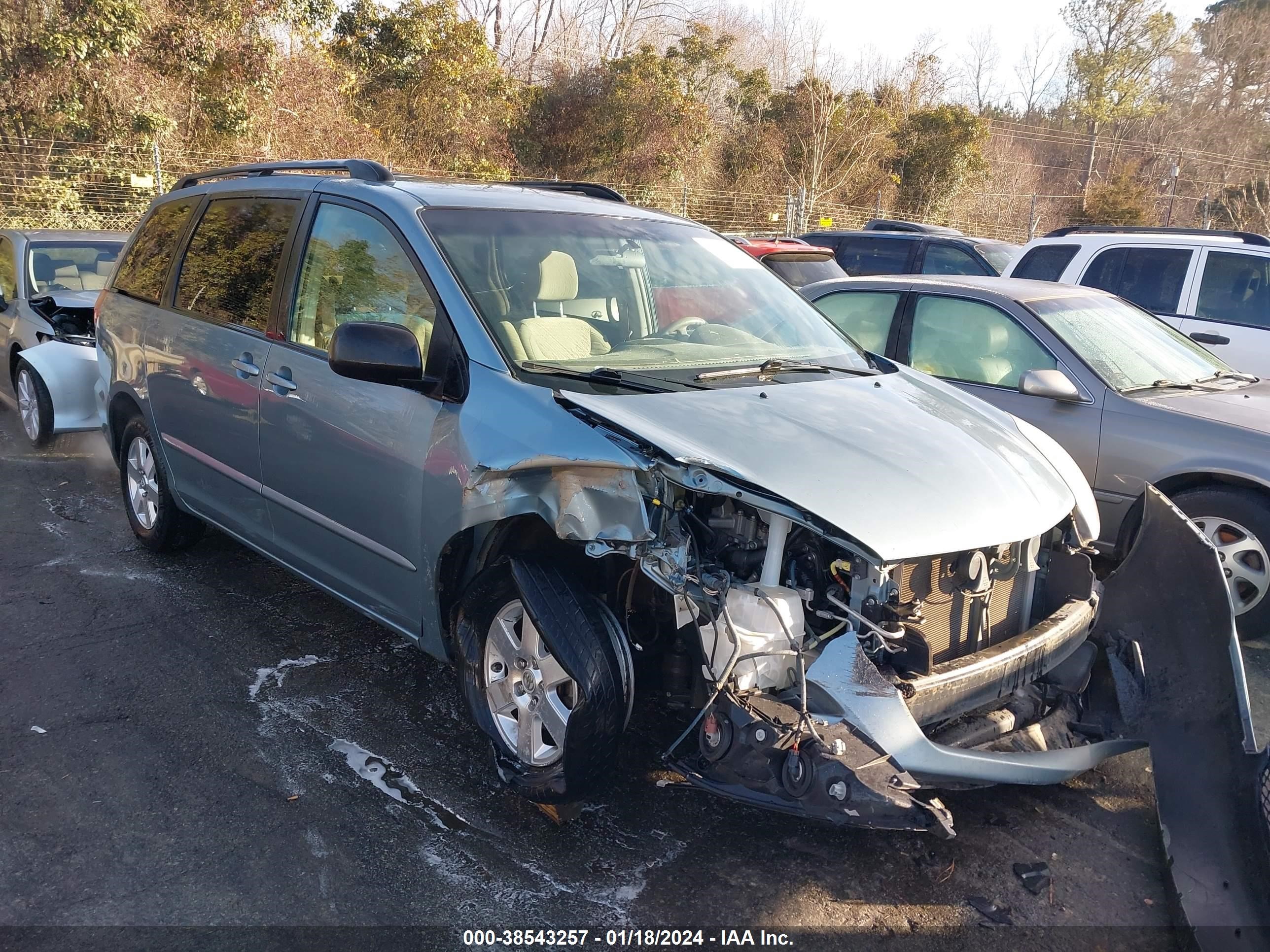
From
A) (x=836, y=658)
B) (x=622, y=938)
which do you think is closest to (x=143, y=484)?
(x=622, y=938)

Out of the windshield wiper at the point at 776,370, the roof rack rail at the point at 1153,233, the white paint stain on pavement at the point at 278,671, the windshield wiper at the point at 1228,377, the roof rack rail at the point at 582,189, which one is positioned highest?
the roof rack rail at the point at 582,189

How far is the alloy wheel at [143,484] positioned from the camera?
532 cm

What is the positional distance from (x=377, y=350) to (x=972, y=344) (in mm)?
3871

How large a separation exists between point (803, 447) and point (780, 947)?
1.39m

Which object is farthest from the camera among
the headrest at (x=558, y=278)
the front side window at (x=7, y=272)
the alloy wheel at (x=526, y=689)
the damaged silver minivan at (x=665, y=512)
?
the front side window at (x=7, y=272)

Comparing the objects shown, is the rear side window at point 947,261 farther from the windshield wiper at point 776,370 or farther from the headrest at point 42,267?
the headrest at point 42,267

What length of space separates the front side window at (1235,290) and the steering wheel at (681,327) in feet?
18.5

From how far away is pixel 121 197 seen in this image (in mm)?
15773

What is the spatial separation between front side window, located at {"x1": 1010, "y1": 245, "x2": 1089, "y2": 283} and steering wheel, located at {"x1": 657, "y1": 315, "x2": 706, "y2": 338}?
549 cm

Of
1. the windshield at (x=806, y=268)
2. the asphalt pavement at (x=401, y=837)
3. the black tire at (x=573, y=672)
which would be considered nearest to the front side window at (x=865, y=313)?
the asphalt pavement at (x=401, y=837)

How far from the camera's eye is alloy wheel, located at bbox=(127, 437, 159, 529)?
532 cm

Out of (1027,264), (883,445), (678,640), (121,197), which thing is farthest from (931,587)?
(121,197)

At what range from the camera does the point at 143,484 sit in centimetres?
544

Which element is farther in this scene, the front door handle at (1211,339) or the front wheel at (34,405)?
the front wheel at (34,405)
